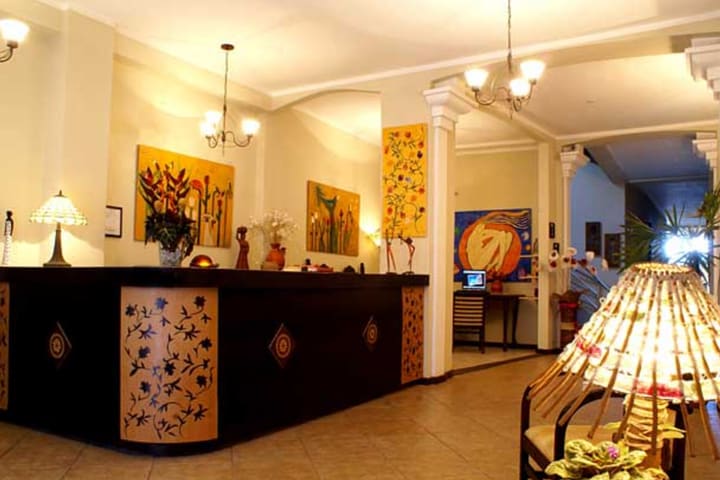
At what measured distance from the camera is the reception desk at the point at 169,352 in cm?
374

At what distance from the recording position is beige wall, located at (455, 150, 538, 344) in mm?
9938

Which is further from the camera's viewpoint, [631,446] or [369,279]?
[369,279]

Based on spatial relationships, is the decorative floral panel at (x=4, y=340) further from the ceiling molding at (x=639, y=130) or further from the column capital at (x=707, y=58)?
the ceiling molding at (x=639, y=130)

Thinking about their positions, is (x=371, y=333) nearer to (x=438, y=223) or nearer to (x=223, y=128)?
(x=438, y=223)

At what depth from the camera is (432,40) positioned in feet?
19.0

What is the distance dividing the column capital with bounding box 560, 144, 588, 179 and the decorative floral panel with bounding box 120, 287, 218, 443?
7052mm

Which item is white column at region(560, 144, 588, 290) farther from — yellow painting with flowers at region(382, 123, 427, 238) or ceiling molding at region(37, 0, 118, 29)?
ceiling molding at region(37, 0, 118, 29)

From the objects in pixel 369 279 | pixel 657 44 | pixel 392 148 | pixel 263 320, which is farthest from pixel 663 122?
pixel 263 320

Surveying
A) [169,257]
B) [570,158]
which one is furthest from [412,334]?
[570,158]

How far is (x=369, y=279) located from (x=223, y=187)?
2.35 m

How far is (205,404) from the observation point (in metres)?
3.83

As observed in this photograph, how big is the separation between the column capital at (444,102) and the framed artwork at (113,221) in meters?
3.07

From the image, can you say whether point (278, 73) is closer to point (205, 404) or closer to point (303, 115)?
point (303, 115)

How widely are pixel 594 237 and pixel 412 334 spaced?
8.17 meters
